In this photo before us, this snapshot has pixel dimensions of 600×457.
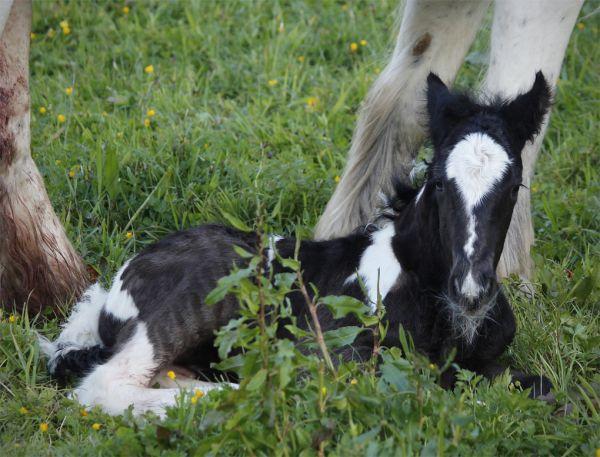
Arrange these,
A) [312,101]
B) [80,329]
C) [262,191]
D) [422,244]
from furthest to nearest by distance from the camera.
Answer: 1. [312,101]
2. [262,191]
3. [80,329]
4. [422,244]

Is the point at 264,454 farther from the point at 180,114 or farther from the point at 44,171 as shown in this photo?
the point at 180,114

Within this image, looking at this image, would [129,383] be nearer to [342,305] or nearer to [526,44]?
[342,305]

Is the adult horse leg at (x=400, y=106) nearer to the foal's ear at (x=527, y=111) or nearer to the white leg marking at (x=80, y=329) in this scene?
the foal's ear at (x=527, y=111)

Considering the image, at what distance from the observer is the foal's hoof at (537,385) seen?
145 inches

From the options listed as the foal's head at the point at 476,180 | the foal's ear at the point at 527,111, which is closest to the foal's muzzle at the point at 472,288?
the foal's head at the point at 476,180

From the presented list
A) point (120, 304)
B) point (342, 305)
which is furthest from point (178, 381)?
point (342, 305)

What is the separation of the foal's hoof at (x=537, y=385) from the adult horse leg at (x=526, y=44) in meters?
0.62

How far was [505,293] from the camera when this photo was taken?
423cm

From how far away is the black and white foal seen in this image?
3400 millimetres

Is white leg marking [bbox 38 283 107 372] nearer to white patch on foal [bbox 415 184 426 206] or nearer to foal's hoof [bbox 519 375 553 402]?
white patch on foal [bbox 415 184 426 206]

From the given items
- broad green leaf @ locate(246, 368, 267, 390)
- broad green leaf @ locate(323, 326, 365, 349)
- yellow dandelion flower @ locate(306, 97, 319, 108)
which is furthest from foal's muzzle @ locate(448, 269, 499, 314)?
yellow dandelion flower @ locate(306, 97, 319, 108)

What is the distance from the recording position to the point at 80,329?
4.02 meters

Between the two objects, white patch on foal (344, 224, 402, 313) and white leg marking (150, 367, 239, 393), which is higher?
white patch on foal (344, 224, 402, 313)

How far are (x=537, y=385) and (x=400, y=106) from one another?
1.52 m
